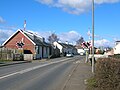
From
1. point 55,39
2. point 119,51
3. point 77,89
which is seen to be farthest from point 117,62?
point 55,39

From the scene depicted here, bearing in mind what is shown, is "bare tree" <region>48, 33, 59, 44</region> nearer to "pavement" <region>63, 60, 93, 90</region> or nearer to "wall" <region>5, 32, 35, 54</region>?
"wall" <region>5, 32, 35, 54</region>

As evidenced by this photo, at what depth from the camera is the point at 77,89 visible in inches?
522

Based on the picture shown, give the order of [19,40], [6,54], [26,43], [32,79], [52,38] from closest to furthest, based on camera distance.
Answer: [32,79]
[6,54]
[26,43]
[19,40]
[52,38]

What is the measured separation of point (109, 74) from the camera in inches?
442

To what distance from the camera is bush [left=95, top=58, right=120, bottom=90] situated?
1102 cm

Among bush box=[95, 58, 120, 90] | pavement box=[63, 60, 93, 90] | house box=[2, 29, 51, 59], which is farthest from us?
house box=[2, 29, 51, 59]

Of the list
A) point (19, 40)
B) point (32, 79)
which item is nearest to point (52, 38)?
point (19, 40)

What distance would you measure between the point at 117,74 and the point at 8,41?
6147 centimetres

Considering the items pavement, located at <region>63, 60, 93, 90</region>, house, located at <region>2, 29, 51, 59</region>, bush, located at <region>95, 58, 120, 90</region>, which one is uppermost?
house, located at <region>2, 29, 51, 59</region>

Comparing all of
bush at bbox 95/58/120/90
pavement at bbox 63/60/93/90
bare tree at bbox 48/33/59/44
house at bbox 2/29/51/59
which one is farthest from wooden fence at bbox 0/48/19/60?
bare tree at bbox 48/33/59/44

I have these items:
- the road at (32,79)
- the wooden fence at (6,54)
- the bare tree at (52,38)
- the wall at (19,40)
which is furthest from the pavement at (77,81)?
the bare tree at (52,38)

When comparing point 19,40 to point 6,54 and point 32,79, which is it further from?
point 32,79

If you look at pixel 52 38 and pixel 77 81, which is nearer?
pixel 77 81

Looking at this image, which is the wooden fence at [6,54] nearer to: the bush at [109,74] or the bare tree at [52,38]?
the bush at [109,74]
